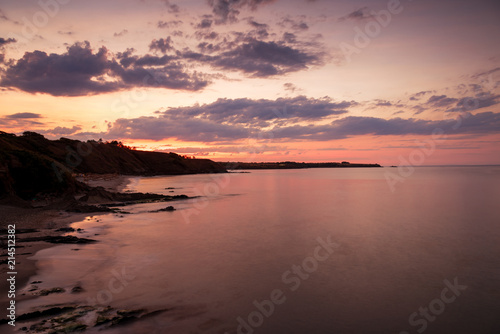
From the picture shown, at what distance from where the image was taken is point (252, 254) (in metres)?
14.2

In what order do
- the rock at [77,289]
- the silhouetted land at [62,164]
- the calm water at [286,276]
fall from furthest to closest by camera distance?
the silhouetted land at [62,164], the rock at [77,289], the calm water at [286,276]

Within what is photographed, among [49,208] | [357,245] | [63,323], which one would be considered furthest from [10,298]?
[49,208]

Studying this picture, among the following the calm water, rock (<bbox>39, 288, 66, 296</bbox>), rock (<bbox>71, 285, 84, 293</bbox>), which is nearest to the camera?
the calm water

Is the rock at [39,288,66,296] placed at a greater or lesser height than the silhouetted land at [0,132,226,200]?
lesser

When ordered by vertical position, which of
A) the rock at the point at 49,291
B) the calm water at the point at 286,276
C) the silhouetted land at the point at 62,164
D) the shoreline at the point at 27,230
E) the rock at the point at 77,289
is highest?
the silhouetted land at the point at 62,164

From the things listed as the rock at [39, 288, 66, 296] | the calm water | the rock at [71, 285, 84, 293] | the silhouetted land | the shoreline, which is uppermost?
the silhouetted land

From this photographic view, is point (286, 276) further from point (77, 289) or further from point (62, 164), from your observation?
point (62, 164)

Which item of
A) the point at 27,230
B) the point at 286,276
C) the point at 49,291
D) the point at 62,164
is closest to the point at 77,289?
the point at 49,291

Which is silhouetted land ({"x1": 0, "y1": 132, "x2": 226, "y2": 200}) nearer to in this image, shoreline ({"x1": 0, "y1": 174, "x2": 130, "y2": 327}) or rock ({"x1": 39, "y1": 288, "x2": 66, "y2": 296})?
shoreline ({"x1": 0, "y1": 174, "x2": 130, "y2": 327})

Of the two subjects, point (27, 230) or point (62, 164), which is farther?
point (62, 164)

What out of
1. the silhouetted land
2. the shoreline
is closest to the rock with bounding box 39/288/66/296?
the shoreline

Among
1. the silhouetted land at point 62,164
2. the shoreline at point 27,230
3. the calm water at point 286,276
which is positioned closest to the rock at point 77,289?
the calm water at point 286,276

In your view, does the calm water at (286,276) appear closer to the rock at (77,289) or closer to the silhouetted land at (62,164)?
the rock at (77,289)

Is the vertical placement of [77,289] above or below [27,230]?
below
